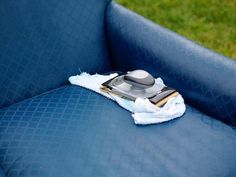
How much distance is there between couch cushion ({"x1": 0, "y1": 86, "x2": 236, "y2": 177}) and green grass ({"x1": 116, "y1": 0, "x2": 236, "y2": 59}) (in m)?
1.52

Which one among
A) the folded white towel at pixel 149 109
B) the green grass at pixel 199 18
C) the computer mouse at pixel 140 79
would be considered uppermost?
the computer mouse at pixel 140 79

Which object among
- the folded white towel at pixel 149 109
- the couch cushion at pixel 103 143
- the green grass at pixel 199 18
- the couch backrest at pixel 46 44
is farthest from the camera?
the green grass at pixel 199 18

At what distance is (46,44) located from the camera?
6.98ft

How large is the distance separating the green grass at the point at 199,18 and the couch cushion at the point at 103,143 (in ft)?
5.00

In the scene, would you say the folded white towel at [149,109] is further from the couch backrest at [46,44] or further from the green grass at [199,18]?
the green grass at [199,18]

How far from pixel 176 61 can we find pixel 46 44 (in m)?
0.56

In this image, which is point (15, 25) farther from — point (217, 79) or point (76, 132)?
point (217, 79)

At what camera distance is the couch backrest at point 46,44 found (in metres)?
2.02

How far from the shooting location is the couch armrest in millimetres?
1988

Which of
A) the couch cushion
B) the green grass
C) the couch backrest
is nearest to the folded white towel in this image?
the couch cushion

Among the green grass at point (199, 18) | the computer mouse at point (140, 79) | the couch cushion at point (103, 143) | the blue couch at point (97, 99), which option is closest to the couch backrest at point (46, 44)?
the blue couch at point (97, 99)

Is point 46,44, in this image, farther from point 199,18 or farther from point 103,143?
point 199,18

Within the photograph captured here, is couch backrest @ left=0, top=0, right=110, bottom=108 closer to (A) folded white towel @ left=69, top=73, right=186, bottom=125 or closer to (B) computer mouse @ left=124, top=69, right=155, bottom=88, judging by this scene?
(A) folded white towel @ left=69, top=73, right=186, bottom=125

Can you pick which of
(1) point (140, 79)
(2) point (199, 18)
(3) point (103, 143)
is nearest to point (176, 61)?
(1) point (140, 79)
